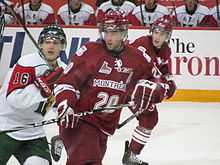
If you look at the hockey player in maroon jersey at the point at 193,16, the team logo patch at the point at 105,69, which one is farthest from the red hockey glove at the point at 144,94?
the hockey player in maroon jersey at the point at 193,16

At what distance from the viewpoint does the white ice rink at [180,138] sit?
174 inches

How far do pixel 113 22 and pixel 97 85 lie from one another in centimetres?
29

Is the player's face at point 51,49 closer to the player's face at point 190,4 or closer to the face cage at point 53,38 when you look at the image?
the face cage at point 53,38

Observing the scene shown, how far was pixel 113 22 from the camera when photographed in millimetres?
3027

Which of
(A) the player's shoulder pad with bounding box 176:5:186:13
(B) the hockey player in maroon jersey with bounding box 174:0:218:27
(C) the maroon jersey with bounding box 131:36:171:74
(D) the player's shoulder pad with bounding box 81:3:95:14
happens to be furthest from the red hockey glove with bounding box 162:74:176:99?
(D) the player's shoulder pad with bounding box 81:3:95:14

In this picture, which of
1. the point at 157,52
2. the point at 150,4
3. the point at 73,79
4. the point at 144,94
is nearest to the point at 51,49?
the point at 73,79

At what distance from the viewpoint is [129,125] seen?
5516 mm

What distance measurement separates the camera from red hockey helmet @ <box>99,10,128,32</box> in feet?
9.87

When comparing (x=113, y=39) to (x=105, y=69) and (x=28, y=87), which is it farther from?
(x=28, y=87)

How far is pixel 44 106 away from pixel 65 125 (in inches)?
6.1

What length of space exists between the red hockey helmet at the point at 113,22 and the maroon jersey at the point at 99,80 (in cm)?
9

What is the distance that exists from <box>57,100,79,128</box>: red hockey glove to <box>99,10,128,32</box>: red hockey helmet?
404 mm

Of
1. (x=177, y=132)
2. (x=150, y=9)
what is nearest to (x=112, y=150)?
(x=177, y=132)

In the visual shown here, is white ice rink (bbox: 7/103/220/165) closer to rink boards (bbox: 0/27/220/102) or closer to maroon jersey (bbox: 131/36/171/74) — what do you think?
rink boards (bbox: 0/27/220/102)
